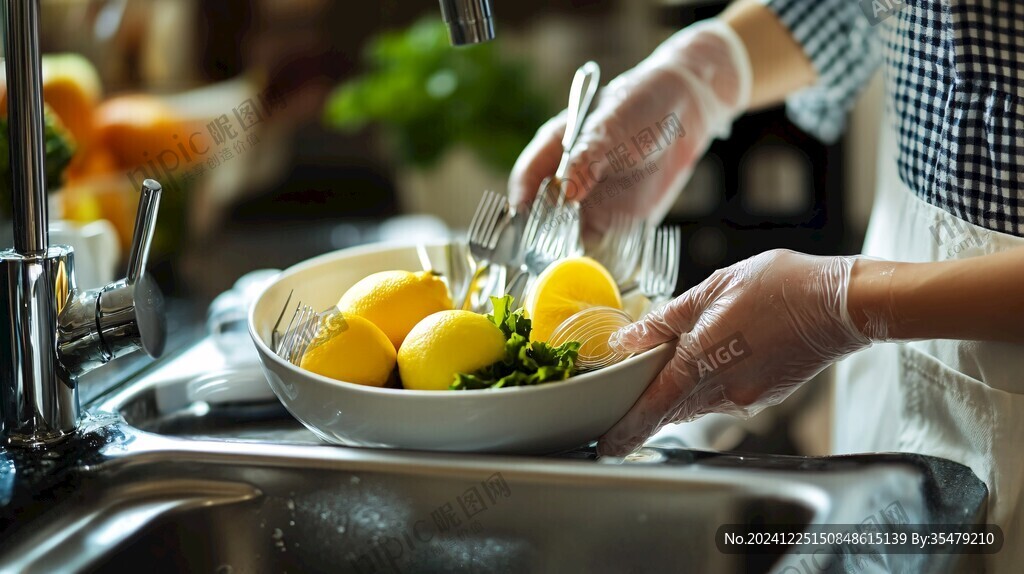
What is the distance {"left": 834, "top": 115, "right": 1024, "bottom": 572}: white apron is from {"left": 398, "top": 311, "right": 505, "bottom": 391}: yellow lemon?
0.35 metres

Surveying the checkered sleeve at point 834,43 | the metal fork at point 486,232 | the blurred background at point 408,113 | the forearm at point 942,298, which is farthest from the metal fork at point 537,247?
the blurred background at point 408,113

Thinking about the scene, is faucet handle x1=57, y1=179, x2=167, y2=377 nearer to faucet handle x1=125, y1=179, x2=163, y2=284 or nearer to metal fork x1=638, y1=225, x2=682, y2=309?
faucet handle x1=125, y1=179, x2=163, y2=284

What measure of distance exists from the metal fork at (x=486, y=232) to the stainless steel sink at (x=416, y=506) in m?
0.23

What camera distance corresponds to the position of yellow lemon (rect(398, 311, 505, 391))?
1.89 feet

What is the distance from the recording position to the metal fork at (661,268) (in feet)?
2.45

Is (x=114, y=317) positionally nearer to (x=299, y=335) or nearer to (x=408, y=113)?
(x=299, y=335)

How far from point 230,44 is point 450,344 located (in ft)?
6.02

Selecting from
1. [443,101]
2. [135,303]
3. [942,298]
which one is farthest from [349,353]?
[443,101]

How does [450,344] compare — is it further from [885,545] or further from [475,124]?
[475,124]

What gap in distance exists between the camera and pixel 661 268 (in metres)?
0.75

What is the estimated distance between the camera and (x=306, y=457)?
578mm

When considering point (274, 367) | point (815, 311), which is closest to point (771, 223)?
point (815, 311)

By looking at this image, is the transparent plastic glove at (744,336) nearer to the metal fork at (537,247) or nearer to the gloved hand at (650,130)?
the metal fork at (537,247)

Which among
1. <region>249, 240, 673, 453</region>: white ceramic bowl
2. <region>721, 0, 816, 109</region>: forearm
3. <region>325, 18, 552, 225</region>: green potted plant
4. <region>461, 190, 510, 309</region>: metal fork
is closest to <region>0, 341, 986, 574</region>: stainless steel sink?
<region>249, 240, 673, 453</region>: white ceramic bowl
